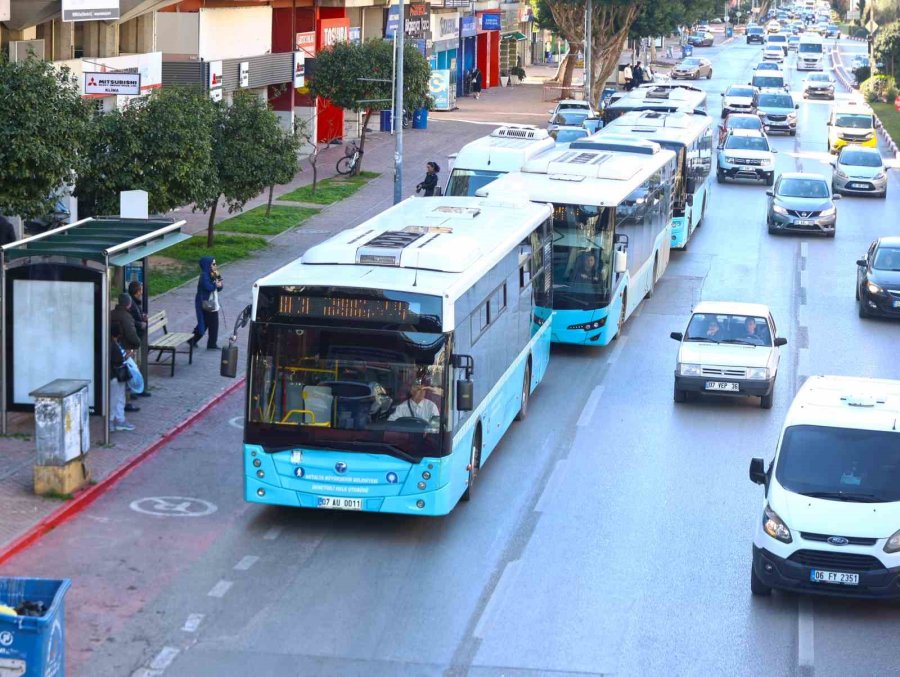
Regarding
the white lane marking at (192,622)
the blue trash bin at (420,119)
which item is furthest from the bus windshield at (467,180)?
the blue trash bin at (420,119)

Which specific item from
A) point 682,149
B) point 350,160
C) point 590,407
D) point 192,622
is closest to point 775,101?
point 350,160

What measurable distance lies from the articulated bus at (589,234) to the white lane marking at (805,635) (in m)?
9.02

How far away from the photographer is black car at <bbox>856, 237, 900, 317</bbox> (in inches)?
1109

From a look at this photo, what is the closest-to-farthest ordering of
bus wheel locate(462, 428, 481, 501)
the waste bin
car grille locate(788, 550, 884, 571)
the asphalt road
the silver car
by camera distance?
the asphalt road, car grille locate(788, 550, 884, 571), bus wheel locate(462, 428, 481, 501), the silver car, the waste bin

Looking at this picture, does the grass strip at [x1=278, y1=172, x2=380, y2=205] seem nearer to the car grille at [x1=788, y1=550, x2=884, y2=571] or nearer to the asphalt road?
the asphalt road

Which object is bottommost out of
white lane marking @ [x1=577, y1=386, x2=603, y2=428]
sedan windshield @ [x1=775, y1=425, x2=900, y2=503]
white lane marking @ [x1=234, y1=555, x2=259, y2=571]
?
white lane marking @ [x1=234, y1=555, x2=259, y2=571]

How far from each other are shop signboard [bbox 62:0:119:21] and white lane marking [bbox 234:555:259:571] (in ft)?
57.3

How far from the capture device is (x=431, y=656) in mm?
12508

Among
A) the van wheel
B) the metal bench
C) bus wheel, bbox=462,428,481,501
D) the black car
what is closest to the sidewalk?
the metal bench

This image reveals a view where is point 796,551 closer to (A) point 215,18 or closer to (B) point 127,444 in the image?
(B) point 127,444

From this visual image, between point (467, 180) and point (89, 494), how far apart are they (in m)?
14.6

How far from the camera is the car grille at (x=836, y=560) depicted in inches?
525

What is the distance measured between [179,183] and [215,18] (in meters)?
14.5

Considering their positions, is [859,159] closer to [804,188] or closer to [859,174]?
[859,174]
